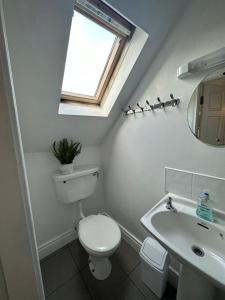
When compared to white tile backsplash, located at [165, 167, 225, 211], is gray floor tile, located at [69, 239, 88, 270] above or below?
below

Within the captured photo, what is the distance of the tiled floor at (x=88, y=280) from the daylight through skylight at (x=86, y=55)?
173 centimetres

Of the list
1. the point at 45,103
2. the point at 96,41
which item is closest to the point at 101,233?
the point at 45,103

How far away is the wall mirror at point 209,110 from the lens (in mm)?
867

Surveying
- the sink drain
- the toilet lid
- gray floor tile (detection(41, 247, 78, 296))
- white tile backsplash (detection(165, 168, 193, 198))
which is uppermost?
white tile backsplash (detection(165, 168, 193, 198))

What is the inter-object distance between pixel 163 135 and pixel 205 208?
1.91 feet

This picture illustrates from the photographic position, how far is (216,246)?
0.85m

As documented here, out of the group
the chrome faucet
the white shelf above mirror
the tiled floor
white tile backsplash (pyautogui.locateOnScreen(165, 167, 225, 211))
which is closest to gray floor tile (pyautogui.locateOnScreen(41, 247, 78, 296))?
the tiled floor

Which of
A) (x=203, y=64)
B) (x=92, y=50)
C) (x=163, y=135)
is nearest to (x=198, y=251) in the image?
(x=163, y=135)

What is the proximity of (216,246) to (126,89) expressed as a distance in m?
1.31

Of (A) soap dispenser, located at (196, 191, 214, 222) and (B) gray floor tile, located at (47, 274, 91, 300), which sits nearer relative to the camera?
(A) soap dispenser, located at (196, 191, 214, 222)

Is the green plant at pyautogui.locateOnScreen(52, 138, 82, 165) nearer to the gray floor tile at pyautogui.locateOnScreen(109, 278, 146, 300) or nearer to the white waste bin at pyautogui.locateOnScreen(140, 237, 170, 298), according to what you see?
the white waste bin at pyautogui.locateOnScreen(140, 237, 170, 298)

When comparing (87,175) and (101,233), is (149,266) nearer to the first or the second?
(101,233)

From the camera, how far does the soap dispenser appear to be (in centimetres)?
91

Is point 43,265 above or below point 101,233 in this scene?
below
